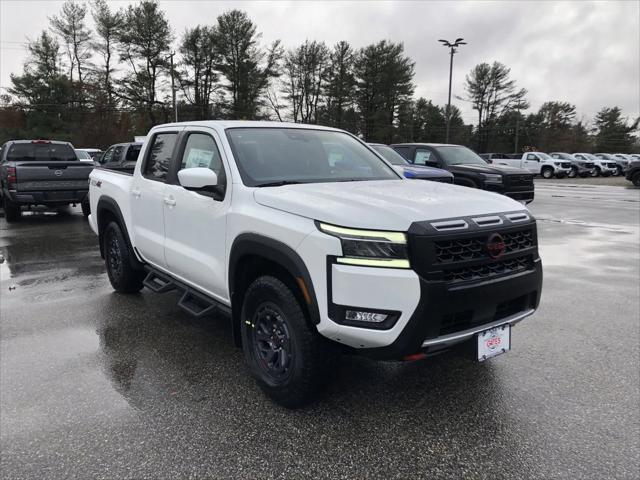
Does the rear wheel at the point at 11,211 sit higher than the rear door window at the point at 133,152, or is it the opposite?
the rear door window at the point at 133,152

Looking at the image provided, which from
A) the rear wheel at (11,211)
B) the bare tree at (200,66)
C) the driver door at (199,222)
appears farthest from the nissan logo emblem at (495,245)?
the bare tree at (200,66)

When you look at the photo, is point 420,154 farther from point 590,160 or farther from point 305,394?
point 590,160

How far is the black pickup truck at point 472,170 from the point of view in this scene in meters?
11.8

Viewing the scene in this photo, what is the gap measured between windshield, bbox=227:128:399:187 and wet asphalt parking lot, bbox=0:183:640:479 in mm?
1508

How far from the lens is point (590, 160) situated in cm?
3706

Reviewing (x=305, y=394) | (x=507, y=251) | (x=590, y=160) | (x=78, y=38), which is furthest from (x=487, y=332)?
(x=78, y=38)

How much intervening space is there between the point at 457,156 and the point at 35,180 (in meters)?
10.3

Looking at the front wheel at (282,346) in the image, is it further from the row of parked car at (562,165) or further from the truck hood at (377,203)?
the row of parked car at (562,165)

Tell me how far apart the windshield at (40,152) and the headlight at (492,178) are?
10.6 meters

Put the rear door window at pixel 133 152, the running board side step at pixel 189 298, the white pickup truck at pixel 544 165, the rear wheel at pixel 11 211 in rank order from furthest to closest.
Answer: the white pickup truck at pixel 544 165 < the rear wheel at pixel 11 211 < the rear door window at pixel 133 152 < the running board side step at pixel 189 298

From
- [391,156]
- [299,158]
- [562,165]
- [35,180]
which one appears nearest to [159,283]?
[299,158]

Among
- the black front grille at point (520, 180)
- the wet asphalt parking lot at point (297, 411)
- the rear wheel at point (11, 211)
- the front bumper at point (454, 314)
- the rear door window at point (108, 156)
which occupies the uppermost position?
the rear door window at point (108, 156)

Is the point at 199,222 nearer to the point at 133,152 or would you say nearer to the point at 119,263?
the point at 119,263

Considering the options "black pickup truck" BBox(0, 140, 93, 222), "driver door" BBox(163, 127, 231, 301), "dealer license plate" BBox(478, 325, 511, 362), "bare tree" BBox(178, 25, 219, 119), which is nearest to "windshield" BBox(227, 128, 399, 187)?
"driver door" BBox(163, 127, 231, 301)
